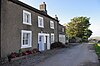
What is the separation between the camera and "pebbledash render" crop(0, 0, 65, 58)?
53.5 feet

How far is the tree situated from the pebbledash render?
1942 inches

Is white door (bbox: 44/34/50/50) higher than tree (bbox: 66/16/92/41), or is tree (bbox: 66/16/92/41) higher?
tree (bbox: 66/16/92/41)

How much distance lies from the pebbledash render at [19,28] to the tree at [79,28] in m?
49.3

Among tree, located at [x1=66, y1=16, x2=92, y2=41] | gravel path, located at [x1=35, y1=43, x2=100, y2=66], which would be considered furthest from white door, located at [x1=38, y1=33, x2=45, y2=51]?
tree, located at [x1=66, y1=16, x2=92, y2=41]

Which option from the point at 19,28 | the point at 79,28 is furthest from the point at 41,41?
the point at 79,28

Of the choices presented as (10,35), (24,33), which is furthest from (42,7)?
(10,35)

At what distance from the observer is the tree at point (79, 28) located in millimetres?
76562

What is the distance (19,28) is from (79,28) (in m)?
60.1

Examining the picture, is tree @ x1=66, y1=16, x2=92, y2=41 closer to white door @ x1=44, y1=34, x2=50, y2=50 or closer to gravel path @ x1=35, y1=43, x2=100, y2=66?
white door @ x1=44, y1=34, x2=50, y2=50

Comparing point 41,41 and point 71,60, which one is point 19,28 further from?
point 41,41

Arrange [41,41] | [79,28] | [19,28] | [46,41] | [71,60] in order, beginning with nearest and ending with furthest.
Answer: [71,60] < [19,28] < [41,41] < [46,41] < [79,28]

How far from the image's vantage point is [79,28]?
77375 millimetres

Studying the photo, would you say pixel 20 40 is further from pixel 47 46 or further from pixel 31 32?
pixel 47 46

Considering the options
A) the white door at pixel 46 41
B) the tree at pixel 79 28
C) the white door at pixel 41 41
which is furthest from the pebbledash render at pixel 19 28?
the tree at pixel 79 28
